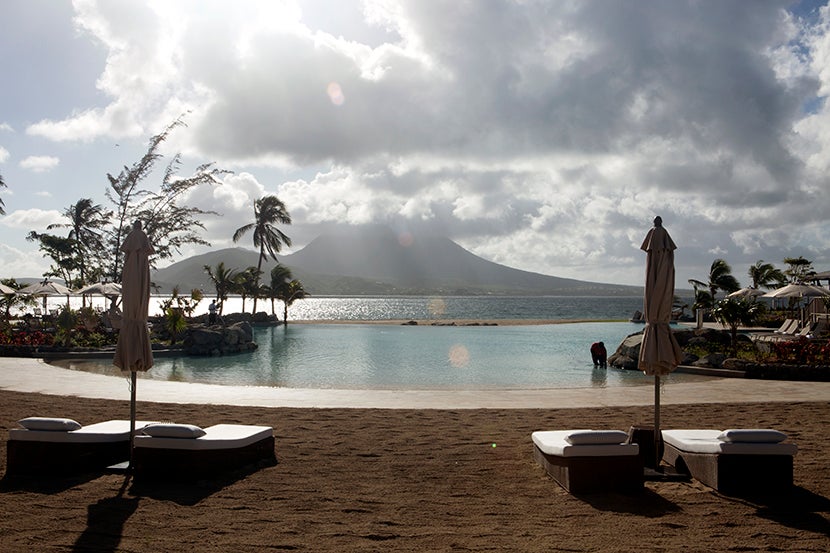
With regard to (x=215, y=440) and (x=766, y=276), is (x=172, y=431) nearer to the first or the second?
(x=215, y=440)

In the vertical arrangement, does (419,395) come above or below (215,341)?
below

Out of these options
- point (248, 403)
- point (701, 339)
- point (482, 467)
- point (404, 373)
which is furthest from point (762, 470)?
point (701, 339)

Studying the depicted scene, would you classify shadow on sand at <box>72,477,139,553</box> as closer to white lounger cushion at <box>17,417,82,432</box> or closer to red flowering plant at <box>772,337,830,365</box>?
white lounger cushion at <box>17,417,82,432</box>

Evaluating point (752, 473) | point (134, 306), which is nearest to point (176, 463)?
point (134, 306)

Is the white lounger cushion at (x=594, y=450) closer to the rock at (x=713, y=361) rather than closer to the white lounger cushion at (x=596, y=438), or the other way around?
the white lounger cushion at (x=596, y=438)

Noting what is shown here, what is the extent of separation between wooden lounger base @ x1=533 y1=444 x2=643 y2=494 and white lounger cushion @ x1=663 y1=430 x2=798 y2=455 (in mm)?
655

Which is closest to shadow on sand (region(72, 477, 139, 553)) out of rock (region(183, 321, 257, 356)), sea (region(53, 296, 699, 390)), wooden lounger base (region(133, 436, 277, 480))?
wooden lounger base (region(133, 436, 277, 480))

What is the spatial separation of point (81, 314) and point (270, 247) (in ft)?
103

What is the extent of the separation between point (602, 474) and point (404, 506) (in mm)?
1719

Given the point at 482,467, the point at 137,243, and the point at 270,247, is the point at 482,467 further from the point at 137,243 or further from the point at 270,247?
the point at 270,247

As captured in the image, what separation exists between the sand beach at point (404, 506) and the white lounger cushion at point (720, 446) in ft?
0.96

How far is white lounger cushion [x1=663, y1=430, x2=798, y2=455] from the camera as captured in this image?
17.0ft

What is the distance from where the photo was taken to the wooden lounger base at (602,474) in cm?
517

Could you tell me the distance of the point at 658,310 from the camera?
5.85 metres
